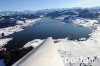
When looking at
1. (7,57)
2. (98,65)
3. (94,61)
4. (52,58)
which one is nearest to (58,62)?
(52,58)

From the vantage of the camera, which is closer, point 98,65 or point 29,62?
point 29,62

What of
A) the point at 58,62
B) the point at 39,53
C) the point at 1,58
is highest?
the point at 39,53

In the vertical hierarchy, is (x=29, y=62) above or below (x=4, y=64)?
above

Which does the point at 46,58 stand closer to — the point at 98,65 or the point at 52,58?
the point at 52,58

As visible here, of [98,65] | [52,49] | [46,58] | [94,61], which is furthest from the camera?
[94,61]

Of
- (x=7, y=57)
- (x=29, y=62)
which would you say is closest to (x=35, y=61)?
(x=29, y=62)

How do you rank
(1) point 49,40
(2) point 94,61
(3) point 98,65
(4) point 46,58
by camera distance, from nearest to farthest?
(4) point 46,58, (1) point 49,40, (3) point 98,65, (2) point 94,61

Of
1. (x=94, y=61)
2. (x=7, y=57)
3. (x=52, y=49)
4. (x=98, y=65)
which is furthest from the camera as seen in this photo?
(x=7, y=57)

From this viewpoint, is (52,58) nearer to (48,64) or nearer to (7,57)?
(48,64)

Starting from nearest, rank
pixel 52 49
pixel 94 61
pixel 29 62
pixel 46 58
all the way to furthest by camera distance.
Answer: pixel 29 62
pixel 46 58
pixel 52 49
pixel 94 61
